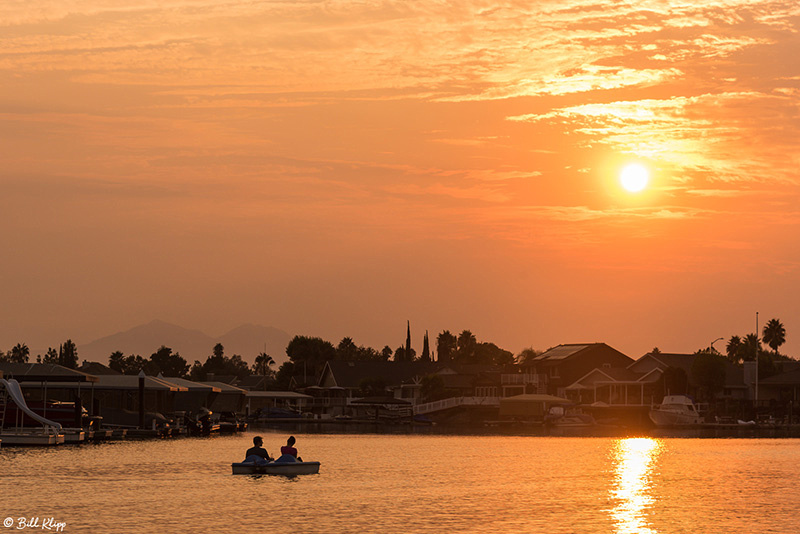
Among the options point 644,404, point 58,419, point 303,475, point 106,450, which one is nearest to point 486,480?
point 303,475

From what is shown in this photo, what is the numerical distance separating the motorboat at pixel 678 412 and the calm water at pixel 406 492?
179 ft

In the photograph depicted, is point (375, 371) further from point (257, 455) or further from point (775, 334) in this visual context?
point (257, 455)

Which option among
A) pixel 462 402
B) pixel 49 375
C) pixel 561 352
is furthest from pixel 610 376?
pixel 49 375

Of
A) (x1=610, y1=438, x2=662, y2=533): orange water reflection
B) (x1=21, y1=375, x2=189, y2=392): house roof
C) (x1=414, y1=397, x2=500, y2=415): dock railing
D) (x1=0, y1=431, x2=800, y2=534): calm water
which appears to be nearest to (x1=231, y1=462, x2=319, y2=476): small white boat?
(x1=0, y1=431, x2=800, y2=534): calm water

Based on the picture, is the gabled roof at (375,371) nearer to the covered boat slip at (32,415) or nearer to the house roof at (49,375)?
the house roof at (49,375)

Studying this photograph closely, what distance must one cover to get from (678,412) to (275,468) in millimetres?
90201

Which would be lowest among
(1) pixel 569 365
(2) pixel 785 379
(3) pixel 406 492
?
(3) pixel 406 492

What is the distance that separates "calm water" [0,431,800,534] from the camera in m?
Result: 37.0

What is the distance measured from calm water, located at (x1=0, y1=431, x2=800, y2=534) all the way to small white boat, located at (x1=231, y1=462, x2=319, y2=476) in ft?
1.51

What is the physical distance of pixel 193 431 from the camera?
333 feet

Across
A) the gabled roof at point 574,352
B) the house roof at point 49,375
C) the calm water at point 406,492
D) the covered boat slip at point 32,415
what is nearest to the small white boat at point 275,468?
the calm water at point 406,492

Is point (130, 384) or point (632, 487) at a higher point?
point (130, 384)

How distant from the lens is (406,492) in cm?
4697

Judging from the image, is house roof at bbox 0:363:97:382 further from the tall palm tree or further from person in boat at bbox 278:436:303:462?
the tall palm tree
